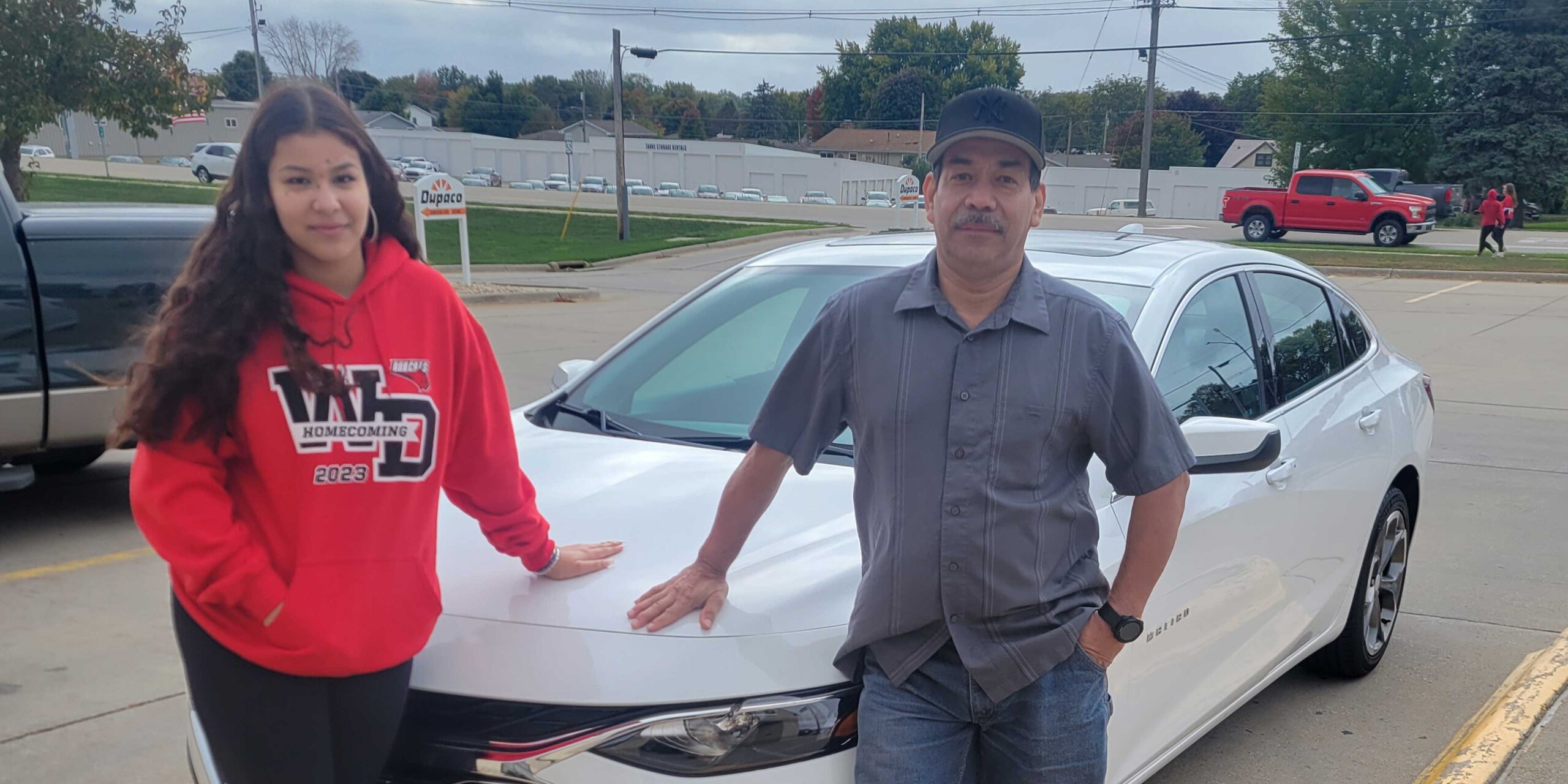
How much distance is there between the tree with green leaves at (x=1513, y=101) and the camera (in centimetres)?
4250

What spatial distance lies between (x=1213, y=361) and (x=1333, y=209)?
29.9 metres

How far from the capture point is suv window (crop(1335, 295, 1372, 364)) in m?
4.49

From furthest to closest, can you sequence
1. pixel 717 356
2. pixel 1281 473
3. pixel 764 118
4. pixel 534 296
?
pixel 764 118 < pixel 534 296 < pixel 717 356 < pixel 1281 473

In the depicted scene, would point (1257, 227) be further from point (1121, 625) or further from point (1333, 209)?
point (1121, 625)

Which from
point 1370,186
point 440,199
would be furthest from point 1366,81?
point 440,199

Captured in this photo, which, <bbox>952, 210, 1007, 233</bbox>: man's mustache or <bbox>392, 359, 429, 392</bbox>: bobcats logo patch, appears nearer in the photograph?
<bbox>392, 359, 429, 392</bbox>: bobcats logo patch

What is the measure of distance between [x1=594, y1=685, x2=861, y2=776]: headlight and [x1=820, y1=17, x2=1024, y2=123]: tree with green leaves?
3597 inches

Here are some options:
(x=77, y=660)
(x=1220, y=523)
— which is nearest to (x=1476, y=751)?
(x=1220, y=523)

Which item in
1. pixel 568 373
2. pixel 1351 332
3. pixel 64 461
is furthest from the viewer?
pixel 64 461

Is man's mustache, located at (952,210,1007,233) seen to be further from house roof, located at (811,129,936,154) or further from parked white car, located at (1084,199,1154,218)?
house roof, located at (811,129,936,154)

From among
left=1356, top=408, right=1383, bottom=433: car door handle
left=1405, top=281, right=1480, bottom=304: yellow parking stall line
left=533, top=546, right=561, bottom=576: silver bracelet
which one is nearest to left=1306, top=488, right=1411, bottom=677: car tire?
left=1356, top=408, right=1383, bottom=433: car door handle

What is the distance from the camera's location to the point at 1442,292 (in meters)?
20.2

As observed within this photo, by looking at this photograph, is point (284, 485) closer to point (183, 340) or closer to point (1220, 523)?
point (183, 340)

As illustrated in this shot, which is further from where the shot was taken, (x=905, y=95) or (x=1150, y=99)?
(x=905, y=95)
